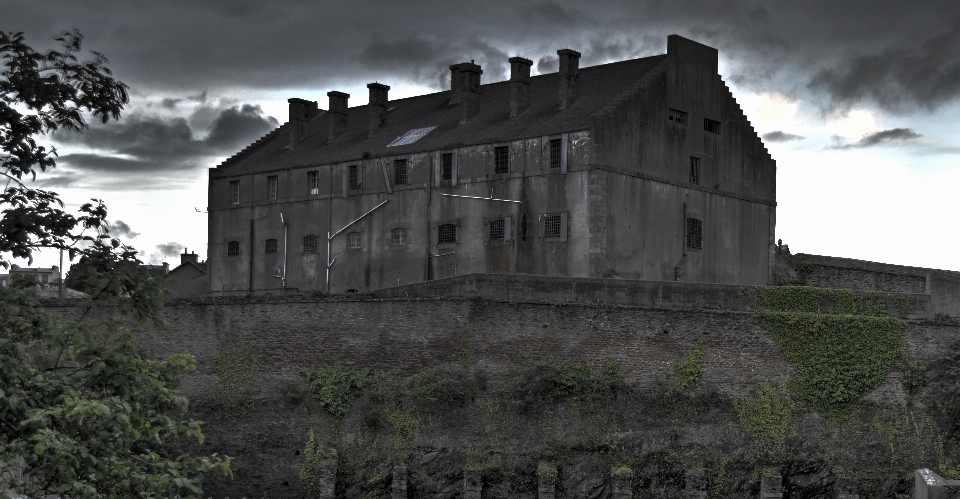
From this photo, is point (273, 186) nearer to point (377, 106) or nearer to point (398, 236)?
point (377, 106)

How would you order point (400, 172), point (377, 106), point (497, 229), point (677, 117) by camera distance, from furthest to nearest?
1. point (377, 106)
2. point (400, 172)
3. point (677, 117)
4. point (497, 229)

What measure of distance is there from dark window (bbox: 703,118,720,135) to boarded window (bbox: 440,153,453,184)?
29.8ft

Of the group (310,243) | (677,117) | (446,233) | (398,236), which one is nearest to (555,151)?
(677,117)

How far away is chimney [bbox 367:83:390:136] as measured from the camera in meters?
52.7

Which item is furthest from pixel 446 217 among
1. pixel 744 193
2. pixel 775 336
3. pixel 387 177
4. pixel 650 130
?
pixel 775 336

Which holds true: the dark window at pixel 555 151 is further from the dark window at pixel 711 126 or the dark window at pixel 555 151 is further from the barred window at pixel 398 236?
the barred window at pixel 398 236

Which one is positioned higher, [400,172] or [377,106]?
[377,106]

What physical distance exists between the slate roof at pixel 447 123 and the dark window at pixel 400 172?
1.16ft

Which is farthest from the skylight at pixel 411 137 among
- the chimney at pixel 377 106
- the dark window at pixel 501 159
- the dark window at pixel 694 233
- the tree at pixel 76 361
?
the tree at pixel 76 361

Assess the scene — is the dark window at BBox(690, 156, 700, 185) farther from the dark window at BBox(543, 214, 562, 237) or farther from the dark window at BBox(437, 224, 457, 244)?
the dark window at BBox(437, 224, 457, 244)

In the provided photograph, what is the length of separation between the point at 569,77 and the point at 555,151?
3810 mm

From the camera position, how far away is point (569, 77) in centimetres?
4588

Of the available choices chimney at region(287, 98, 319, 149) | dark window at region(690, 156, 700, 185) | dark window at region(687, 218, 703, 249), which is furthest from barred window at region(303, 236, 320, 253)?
dark window at region(690, 156, 700, 185)

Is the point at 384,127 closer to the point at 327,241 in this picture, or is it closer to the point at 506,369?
the point at 327,241
